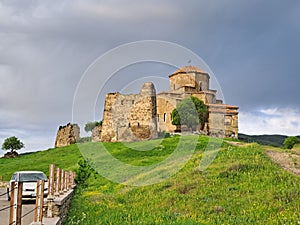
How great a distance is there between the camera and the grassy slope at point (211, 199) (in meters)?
11.2

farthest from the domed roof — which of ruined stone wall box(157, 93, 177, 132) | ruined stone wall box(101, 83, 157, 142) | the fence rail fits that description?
the fence rail

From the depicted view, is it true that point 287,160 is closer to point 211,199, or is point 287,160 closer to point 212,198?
point 212,198

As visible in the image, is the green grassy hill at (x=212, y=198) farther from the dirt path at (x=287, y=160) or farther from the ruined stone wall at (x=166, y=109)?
the ruined stone wall at (x=166, y=109)

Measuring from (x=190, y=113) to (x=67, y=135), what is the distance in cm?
1843

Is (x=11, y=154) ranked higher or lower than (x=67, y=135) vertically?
lower

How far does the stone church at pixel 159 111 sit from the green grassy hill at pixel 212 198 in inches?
1116

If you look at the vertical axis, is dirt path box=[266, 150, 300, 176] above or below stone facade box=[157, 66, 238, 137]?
below

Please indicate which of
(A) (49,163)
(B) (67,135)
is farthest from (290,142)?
(B) (67,135)

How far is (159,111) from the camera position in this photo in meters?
65.2

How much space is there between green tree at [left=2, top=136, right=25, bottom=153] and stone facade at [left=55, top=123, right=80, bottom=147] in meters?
5.39

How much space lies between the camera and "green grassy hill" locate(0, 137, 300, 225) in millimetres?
11180

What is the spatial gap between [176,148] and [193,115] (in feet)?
69.7

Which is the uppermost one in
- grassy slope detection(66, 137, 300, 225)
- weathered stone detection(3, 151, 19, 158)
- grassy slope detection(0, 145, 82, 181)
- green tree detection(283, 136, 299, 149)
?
green tree detection(283, 136, 299, 149)

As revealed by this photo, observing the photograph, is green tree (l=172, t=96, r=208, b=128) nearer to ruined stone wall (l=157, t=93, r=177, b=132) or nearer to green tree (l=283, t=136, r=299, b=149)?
ruined stone wall (l=157, t=93, r=177, b=132)
